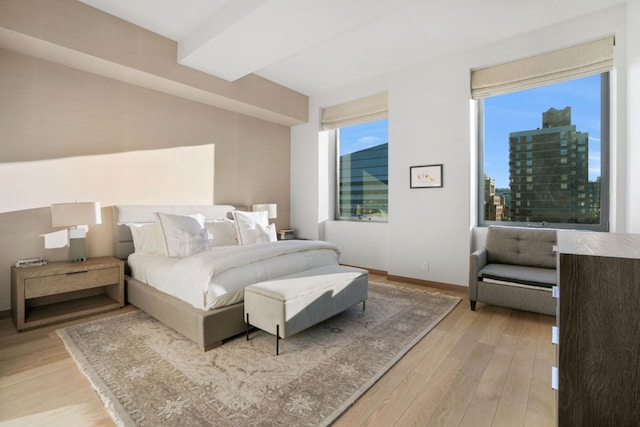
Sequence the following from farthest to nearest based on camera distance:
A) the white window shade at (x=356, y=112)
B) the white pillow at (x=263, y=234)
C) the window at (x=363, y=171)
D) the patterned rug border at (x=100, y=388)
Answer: the window at (x=363, y=171), the white window shade at (x=356, y=112), the white pillow at (x=263, y=234), the patterned rug border at (x=100, y=388)

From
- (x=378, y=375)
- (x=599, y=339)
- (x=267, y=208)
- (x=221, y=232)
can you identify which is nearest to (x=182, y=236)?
(x=221, y=232)

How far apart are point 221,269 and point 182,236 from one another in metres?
0.82

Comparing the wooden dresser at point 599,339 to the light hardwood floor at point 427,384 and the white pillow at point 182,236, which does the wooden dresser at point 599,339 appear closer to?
the light hardwood floor at point 427,384

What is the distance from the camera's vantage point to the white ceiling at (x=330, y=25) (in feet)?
9.11

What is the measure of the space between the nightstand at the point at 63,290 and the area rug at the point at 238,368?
0.32 meters

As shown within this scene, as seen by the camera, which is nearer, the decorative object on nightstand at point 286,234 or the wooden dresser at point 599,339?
the wooden dresser at point 599,339

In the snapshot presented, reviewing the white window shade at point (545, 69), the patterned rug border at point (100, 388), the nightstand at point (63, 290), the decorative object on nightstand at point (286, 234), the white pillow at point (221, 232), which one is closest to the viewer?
the patterned rug border at point (100, 388)

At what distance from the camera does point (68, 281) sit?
290 centimetres

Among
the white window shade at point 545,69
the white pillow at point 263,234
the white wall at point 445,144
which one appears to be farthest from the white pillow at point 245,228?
the white window shade at point 545,69

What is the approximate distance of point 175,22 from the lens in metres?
3.24

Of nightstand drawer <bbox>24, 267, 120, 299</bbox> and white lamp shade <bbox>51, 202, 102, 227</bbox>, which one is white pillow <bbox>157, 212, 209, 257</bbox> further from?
nightstand drawer <bbox>24, 267, 120, 299</bbox>

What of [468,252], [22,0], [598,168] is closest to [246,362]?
[468,252]

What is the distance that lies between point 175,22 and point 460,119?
137 inches

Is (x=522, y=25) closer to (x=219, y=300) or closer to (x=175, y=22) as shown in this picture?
(x=175, y=22)
